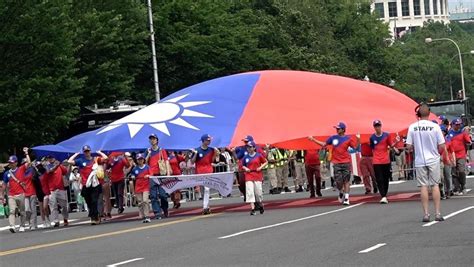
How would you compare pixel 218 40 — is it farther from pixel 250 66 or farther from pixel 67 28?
pixel 67 28

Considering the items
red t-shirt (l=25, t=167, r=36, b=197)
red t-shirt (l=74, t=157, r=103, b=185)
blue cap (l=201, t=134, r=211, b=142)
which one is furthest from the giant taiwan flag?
red t-shirt (l=25, t=167, r=36, b=197)

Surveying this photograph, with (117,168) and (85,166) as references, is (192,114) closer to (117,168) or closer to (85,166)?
(117,168)

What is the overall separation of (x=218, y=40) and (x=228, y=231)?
42.8 metres

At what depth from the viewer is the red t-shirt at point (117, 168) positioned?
2997 cm

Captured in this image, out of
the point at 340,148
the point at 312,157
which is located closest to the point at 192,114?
the point at 312,157

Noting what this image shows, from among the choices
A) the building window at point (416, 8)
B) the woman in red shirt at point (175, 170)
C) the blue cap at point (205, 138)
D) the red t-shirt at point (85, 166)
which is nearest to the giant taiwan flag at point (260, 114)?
the red t-shirt at point (85, 166)

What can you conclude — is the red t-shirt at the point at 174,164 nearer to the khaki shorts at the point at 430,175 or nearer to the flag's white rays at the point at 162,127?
the flag's white rays at the point at 162,127

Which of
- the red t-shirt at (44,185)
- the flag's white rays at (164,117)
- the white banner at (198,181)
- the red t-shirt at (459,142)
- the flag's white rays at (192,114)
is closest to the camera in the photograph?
the white banner at (198,181)

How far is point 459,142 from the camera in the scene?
26.1m

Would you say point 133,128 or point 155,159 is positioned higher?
point 133,128

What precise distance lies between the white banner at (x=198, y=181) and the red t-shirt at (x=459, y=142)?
5401 millimetres

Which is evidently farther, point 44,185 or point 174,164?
point 174,164

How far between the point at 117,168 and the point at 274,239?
508 inches

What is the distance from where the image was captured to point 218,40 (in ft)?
205
